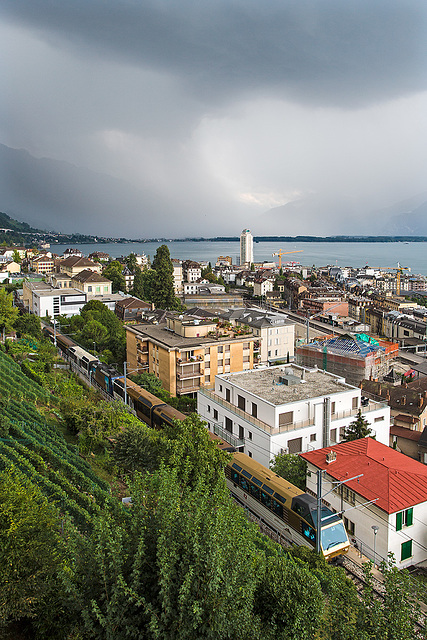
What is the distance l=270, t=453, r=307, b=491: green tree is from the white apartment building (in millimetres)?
1359

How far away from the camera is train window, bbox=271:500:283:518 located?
1270 centimetres

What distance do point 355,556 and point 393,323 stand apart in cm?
5080

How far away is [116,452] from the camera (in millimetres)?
12828

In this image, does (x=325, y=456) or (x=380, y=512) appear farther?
(x=325, y=456)

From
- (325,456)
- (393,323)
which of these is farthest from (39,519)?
(393,323)

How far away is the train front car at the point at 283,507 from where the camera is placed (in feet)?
37.4

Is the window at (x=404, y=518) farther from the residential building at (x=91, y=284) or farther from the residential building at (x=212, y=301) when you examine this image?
the residential building at (x=212, y=301)

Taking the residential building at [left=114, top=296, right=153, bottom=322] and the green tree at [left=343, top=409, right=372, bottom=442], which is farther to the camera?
the residential building at [left=114, top=296, right=153, bottom=322]

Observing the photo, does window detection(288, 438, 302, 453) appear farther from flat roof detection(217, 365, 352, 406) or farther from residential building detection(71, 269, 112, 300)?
residential building detection(71, 269, 112, 300)

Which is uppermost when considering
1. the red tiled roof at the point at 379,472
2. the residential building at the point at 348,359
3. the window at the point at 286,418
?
the window at the point at 286,418

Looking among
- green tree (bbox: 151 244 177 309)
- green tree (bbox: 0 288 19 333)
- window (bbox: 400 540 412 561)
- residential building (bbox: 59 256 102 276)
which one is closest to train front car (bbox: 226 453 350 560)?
window (bbox: 400 540 412 561)

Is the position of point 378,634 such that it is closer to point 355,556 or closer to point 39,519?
point 39,519

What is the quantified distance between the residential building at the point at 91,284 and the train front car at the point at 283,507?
138 ft

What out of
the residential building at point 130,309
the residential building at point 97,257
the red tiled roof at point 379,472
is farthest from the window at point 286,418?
the residential building at point 97,257
